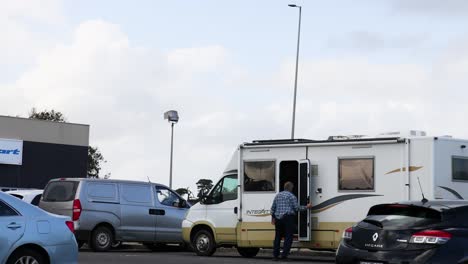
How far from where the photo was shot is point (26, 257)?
1198 centimetres

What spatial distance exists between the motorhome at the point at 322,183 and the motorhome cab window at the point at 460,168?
0.02 m

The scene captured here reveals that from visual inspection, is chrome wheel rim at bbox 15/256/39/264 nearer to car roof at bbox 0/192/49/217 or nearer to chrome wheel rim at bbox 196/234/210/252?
car roof at bbox 0/192/49/217

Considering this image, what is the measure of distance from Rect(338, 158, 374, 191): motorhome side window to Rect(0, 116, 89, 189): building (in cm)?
2947

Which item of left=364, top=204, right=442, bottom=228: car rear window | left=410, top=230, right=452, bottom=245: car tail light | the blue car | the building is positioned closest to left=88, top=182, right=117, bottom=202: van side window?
the blue car

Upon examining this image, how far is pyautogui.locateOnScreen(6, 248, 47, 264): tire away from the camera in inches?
467

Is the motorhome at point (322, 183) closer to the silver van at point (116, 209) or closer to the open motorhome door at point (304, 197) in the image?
the open motorhome door at point (304, 197)

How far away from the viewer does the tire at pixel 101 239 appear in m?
22.7

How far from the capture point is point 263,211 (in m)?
20.9

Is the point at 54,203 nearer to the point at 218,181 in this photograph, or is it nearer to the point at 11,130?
the point at 218,181

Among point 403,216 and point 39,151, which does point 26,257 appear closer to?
A: point 403,216

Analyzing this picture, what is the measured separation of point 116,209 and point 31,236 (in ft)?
37.1

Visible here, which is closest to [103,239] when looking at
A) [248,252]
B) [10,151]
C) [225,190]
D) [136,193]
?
[136,193]

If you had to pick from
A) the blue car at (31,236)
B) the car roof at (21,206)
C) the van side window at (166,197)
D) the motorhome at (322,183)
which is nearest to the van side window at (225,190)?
the motorhome at (322,183)

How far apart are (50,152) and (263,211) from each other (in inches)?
1163
